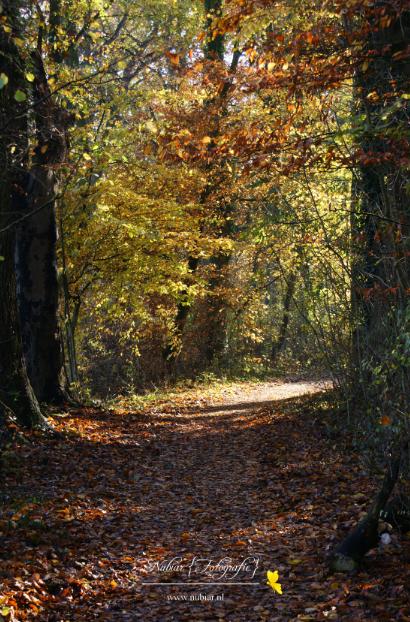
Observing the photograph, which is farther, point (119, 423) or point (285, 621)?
point (119, 423)

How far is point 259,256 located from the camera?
21516 mm

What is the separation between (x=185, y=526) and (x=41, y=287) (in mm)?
5390

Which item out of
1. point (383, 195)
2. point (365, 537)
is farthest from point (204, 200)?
point (365, 537)

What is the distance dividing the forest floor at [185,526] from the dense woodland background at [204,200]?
531 millimetres

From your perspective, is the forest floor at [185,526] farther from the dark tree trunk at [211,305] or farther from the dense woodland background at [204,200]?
the dark tree trunk at [211,305]

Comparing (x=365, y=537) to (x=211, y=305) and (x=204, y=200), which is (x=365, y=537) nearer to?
(x=204, y=200)

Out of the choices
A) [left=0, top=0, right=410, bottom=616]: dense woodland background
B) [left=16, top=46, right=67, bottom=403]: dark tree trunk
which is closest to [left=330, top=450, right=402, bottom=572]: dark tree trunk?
[left=0, top=0, right=410, bottom=616]: dense woodland background

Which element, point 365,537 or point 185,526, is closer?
point 365,537

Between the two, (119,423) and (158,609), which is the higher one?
(119,423)

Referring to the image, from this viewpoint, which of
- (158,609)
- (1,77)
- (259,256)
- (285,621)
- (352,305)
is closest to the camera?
(1,77)

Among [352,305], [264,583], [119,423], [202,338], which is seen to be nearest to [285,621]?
[264,583]

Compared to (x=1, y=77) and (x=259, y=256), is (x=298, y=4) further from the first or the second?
(x=259, y=256)

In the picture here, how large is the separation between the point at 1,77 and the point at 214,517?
5.32 m

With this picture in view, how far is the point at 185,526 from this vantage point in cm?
695
